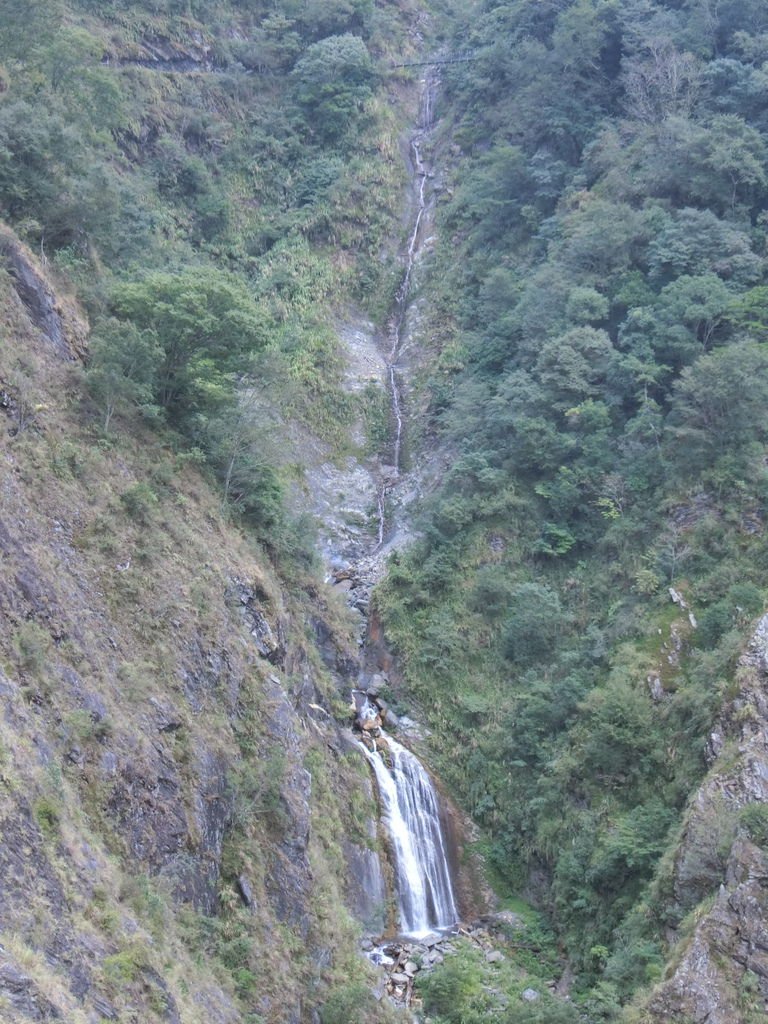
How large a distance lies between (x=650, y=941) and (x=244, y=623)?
37.0 feet

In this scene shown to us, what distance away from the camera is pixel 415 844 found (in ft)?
80.9

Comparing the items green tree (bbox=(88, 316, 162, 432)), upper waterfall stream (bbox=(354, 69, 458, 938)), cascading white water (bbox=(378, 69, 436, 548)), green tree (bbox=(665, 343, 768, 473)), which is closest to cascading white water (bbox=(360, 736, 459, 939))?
upper waterfall stream (bbox=(354, 69, 458, 938))

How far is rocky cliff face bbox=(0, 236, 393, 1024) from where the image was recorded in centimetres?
1252

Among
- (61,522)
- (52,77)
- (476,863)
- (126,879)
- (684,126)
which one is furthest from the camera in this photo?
(684,126)

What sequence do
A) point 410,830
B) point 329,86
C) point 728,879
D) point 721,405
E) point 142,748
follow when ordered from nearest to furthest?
point 142,748 < point 728,879 < point 410,830 < point 721,405 < point 329,86

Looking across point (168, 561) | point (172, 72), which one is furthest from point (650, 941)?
point (172, 72)

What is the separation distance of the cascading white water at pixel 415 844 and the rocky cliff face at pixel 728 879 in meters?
6.41

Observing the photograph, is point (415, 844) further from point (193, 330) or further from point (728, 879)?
point (193, 330)

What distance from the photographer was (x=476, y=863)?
25.1m

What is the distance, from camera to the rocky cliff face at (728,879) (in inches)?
700

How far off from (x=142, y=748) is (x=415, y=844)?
10.6 metres

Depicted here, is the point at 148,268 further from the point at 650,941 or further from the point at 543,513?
the point at 650,941

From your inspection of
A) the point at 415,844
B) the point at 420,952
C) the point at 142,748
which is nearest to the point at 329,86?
the point at 415,844

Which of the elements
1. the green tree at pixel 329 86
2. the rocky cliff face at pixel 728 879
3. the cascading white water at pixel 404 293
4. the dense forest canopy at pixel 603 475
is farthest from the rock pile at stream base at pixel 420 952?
the green tree at pixel 329 86
